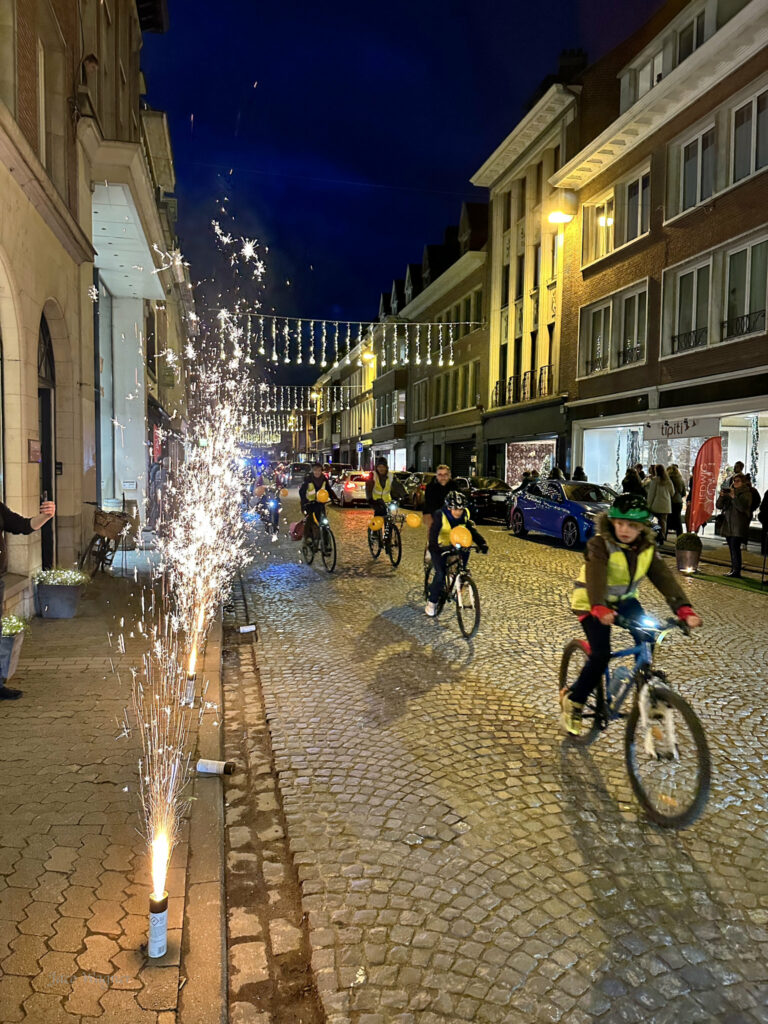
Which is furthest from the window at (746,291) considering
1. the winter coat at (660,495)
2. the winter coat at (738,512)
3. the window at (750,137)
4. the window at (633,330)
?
the winter coat at (738,512)

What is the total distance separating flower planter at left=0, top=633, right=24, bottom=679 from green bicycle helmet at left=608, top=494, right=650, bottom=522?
15.4ft

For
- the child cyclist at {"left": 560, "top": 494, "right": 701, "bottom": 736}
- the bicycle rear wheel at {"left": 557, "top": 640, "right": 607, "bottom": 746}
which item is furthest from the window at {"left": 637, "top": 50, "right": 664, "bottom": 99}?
the child cyclist at {"left": 560, "top": 494, "right": 701, "bottom": 736}

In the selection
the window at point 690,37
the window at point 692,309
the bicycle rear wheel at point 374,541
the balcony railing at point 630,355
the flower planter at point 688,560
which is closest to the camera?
the flower planter at point 688,560

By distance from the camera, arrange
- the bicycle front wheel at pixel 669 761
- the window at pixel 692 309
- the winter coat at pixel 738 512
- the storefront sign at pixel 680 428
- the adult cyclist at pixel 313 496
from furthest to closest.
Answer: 1. the window at pixel 692 309
2. the storefront sign at pixel 680 428
3. the adult cyclist at pixel 313 496
4. the winter coat at pixel 738 512
5. the bicycle front wheel at pixel 669 761

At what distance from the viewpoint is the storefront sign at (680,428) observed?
60.0 ft

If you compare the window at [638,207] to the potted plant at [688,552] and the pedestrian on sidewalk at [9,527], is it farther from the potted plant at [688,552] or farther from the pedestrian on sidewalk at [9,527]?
the pedestrian on sidewalk at [9,527]

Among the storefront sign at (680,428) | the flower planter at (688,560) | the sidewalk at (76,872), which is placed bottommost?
the sidewalk at (76,872)

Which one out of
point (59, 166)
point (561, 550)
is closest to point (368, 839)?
point (59, 166)

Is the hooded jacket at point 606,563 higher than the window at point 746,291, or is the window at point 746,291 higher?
the window at point 746,291

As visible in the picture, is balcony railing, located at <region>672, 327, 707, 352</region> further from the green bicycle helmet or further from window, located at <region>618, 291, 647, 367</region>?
the green bicycle helmet

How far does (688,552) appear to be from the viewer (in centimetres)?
1316

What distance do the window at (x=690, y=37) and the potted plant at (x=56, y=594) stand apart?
20115 millimetres

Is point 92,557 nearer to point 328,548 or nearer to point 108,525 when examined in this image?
point 108,525

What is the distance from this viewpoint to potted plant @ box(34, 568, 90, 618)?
8.50 meters
